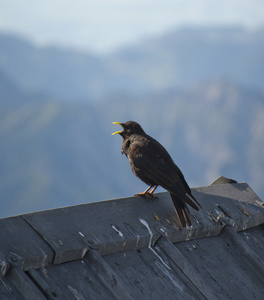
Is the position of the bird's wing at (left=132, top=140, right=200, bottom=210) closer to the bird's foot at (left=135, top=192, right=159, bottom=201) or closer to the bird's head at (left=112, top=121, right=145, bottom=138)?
the bird's foot at (left=135, top=192, right=159, bottom=201)

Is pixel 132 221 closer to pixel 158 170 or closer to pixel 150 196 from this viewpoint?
pixel 150 196

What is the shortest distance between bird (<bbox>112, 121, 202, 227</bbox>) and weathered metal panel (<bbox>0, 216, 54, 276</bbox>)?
126 cm

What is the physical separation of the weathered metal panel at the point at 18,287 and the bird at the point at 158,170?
1535mm

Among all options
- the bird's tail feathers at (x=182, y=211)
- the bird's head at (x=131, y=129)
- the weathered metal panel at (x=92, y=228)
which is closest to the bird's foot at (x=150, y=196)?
the bird's tail feathers at (x=182, y=211)

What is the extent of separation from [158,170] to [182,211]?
2.30 ft

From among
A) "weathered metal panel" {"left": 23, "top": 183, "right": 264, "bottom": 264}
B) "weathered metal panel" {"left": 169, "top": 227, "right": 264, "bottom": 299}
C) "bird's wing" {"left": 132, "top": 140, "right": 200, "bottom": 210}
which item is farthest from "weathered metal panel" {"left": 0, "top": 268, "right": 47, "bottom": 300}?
"bird's wing" {"left": 132, "top": 140, "right": 200, "bottom": 210}

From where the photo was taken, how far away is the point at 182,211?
424 cm

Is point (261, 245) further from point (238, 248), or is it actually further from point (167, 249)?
point (167, 249)

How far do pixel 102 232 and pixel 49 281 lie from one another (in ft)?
2.08

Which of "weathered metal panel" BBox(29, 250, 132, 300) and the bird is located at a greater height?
the bird

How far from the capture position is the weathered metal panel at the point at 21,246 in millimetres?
2922

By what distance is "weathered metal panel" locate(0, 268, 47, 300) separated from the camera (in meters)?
2.72

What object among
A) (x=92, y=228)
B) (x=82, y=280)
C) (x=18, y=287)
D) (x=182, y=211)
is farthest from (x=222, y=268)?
(x=18, y=287)

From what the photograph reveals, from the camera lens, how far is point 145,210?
13.2 ft
